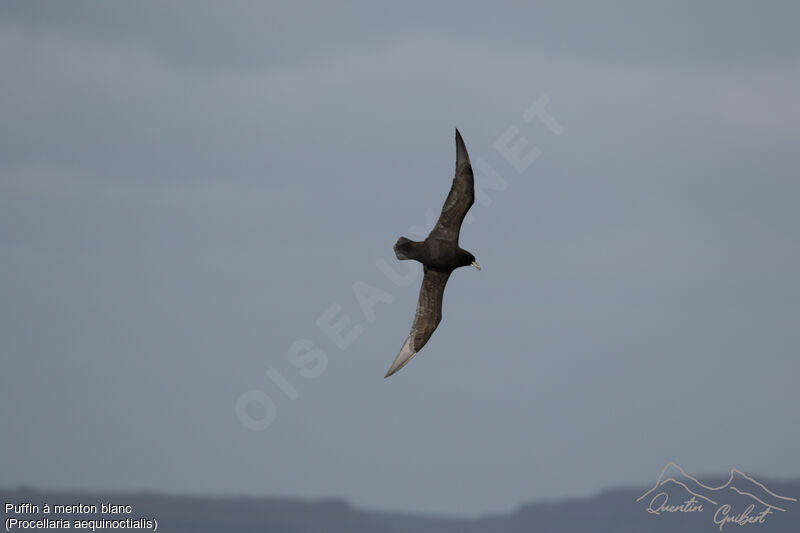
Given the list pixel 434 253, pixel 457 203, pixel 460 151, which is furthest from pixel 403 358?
pixel 460 151

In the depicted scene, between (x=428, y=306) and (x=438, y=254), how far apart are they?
6.92 feet

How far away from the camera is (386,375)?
4916 cm


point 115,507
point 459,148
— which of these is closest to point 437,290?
point 459,148

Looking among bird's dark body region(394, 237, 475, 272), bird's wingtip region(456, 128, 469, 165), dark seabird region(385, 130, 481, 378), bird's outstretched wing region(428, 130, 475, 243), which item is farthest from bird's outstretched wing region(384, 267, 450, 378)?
bird's wingtip region(456, 128, 469, 165)

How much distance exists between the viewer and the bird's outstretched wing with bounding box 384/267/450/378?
5059cm

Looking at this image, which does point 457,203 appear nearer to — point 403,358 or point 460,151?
point 460,151

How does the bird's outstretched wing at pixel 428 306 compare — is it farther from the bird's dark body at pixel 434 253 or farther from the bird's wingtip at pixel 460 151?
the bird's wingtip at pixel 460 151

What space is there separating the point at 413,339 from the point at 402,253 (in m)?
3.28

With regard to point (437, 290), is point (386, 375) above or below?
below

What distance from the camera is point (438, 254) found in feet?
165

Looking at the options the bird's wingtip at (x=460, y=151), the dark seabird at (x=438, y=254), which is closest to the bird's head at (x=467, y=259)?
the dark seabird at (x=438, y=254)

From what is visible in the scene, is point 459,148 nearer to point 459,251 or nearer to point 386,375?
point 459,251

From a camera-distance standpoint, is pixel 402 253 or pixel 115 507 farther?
pixel 115 507

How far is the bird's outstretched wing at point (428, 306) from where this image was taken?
166 feet
